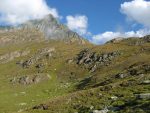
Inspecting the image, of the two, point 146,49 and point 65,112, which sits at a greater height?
point 146,49

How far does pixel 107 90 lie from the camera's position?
66188 millimetres

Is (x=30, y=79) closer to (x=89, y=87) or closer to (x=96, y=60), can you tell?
(x=96, y=60)

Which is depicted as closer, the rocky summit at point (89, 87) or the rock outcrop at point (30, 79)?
the rocky summit at point (89, 87)

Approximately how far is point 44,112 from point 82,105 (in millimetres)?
6565

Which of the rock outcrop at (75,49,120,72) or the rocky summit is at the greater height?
the rock outcrop at (75,49,120,72)

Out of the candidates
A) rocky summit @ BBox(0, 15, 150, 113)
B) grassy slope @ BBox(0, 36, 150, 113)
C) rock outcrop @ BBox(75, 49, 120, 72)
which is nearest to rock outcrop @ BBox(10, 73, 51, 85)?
rocky summit @ BBox(0, 15, 150, 113)

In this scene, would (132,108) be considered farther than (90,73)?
No

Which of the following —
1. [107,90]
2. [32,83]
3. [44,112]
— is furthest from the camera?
[32,83]

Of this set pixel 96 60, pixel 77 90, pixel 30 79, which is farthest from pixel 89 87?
pixel 96 60

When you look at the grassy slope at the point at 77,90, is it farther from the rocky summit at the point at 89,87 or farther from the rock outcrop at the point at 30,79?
the rock outcrop at the point at 30,79

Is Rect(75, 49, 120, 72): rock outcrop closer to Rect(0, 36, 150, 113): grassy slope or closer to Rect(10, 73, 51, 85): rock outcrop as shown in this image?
Rect(0, 36, 150, 113): grassy slope

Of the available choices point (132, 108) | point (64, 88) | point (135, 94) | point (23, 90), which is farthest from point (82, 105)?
point (23, 90)

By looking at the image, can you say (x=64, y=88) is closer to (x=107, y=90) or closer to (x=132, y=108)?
(x=107, y=90)

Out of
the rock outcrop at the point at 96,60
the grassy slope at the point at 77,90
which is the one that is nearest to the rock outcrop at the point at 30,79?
the grassy slope at the point at 77,90
